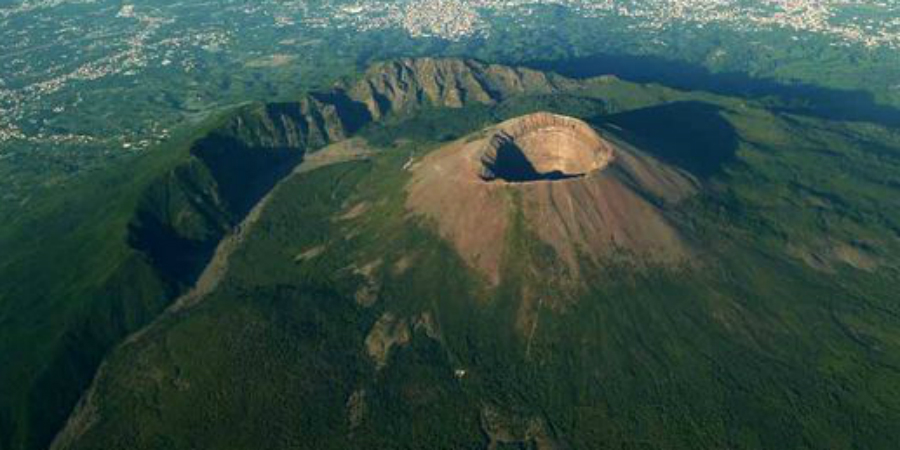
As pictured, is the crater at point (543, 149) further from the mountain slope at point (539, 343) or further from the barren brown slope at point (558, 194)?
the mountain slope at point (539, 343)

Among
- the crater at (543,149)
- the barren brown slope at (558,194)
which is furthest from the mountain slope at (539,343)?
the crater at (543,149)

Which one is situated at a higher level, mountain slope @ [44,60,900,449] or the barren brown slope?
the barren brown slope

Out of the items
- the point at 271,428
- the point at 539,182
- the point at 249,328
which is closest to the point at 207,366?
the point at 249,328

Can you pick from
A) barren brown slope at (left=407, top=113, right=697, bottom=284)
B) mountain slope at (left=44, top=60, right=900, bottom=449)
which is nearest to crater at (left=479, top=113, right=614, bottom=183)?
barren brown slope at (left=407, top=113, right=697, bottom=284)

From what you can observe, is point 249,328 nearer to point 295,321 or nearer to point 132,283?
Answer: point 295,321

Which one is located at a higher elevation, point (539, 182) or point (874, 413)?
point (539, 182)

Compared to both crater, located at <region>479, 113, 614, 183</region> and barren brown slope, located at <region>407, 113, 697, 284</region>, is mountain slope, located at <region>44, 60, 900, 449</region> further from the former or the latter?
crater, located at <region>479, 113, 614, 183</region>

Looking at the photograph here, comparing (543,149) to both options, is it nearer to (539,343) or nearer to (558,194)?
(558,194)
